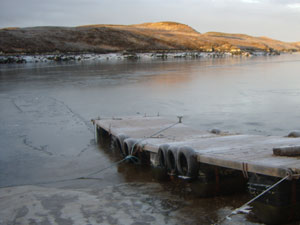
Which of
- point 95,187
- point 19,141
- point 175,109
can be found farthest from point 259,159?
point 175,109

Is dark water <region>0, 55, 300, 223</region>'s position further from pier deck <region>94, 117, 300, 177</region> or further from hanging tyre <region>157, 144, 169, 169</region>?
pier deck <region>94, 117, 300, 177</region>

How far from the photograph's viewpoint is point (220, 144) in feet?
24.9

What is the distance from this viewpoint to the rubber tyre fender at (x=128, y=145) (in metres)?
8.92

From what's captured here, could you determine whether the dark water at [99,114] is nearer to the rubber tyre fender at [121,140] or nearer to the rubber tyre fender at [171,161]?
the rubber tyre fender at [121,140]

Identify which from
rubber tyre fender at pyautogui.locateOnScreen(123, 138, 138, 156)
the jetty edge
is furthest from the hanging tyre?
rubber tyre fender at pyautogui.locateOnScreen(123, 138, 138, 156)

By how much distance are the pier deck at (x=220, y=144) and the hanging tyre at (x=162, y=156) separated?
0.84ft

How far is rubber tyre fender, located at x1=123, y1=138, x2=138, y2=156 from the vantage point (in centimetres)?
892

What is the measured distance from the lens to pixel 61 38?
9262 centimetres

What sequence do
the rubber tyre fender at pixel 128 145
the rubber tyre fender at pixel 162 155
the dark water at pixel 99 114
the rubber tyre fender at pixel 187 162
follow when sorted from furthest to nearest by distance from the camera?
the rubber tyre fender at pixel 128 145
the dark water at pixel 99 114
the rubber tyre fender at pixel 162 155
the rubber tyre fender at pixel 187 162

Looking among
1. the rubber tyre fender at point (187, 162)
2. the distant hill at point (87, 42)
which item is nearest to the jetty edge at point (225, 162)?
the rubber tyre fender at point (187, 162)

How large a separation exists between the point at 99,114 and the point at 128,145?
5.99 meters

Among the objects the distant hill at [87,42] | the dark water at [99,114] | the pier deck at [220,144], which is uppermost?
the distant hill at [87,42]

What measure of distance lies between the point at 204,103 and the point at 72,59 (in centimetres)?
4870

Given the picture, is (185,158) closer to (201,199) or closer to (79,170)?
(201,199)
